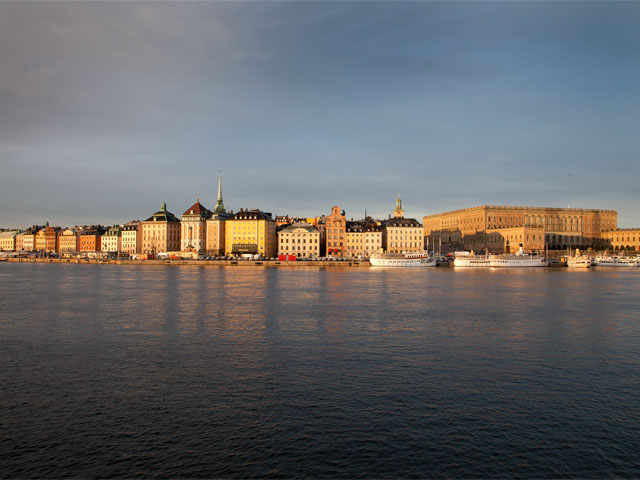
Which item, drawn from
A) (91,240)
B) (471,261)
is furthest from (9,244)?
(471,261)

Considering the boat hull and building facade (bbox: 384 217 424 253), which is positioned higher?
building facade (bbox: 384 217 424 253)

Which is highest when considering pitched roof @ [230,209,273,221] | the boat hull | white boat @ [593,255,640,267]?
pitched roof @ [230,209,273,221]

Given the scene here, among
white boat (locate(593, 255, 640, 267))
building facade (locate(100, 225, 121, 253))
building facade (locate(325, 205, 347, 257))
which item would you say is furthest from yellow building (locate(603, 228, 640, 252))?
building facade (locate(100, 225, 121, 253))

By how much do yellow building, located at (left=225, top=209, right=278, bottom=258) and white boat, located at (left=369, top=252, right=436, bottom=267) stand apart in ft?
110

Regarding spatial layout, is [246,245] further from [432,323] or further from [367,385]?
[367,385]

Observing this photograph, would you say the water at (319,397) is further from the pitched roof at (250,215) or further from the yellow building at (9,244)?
the yellow building at (9,244)

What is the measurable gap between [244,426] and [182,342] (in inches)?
419

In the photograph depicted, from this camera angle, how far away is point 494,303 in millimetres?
38969

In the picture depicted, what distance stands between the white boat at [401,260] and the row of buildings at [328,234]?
15.8 meters

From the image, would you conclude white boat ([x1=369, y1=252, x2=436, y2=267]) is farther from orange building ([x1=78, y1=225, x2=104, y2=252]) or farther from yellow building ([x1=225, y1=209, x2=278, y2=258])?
orange building ([x1=78, y1=225, x2=104, y2=252])

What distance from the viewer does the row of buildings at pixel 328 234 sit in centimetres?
12975

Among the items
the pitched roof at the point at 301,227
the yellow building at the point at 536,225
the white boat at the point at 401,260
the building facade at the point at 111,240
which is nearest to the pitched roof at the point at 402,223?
the white boat at the point at 401,260

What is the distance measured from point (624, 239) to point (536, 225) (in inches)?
1047

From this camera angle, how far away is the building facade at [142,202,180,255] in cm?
14862
